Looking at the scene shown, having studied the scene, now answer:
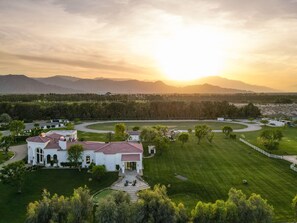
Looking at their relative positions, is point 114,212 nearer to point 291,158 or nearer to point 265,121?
point 291,158

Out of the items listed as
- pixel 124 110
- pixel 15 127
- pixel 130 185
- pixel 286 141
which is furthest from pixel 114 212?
pixel 124 110

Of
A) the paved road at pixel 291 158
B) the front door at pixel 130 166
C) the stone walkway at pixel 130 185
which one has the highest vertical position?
the paved road at pixel 291 158

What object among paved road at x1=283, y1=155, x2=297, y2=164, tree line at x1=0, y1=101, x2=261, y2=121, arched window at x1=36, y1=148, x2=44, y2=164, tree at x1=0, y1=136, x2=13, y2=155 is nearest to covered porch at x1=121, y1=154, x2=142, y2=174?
arched window at x1=36, y1=148, x2=44, y2=164

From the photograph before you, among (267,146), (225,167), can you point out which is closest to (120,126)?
(225,167)

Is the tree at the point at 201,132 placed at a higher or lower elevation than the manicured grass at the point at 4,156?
higher

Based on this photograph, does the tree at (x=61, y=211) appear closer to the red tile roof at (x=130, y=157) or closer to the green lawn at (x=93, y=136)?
the red tile roof at (x=130, y=157)

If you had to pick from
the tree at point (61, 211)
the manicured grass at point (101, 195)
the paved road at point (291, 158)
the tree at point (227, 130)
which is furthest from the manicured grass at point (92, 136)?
the tree at point (61, 211)
